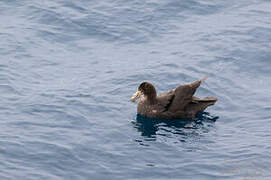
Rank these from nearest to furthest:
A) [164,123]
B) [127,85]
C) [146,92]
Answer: [164,123]
[146,92]
[127,85]

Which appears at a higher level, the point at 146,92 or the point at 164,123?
the point at 146,92

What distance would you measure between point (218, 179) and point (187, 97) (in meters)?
4.38

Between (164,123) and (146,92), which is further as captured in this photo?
(146,92)

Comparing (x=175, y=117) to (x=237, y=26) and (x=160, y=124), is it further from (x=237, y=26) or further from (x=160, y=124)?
(x=237, y=26)

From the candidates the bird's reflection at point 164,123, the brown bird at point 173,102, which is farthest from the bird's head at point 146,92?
the bird's reflection at point 164,123

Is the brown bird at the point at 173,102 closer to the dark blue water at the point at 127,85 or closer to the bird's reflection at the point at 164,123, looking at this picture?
the bird's reflection at the point at 164,123

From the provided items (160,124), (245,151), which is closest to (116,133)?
(160,124)

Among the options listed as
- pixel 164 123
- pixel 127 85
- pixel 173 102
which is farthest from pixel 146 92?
pixel 127 85

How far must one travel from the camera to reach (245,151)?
1549cm

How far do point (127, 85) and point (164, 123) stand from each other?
2568 millimetres

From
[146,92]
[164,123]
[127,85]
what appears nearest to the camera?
[164,123]

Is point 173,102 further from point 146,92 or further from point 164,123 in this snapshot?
point 146,92

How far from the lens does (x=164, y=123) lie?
17.9 metres

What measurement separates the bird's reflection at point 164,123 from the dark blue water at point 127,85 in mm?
39
